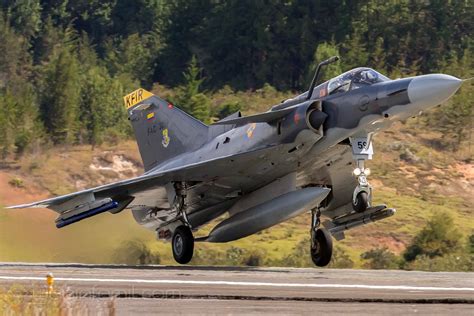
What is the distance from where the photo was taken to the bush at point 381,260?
2600cm

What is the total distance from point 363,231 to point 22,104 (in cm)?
1877

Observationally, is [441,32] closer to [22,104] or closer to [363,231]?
[22,104]

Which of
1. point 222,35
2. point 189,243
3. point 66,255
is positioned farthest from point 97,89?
point 189,243

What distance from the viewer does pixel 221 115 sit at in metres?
43.2

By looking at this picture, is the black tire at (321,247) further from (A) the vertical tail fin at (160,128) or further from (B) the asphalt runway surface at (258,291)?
(A) the vertical tail fin at (160,128)

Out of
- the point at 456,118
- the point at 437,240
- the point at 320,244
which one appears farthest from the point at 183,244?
the point at 456,118

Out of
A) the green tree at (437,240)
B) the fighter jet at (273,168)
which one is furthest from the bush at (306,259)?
the fighter jet at (273,168)

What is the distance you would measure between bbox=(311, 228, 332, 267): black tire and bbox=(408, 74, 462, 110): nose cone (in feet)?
13.0

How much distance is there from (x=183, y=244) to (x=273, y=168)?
2355 mm

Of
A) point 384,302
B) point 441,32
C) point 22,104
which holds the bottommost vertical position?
point 384,302

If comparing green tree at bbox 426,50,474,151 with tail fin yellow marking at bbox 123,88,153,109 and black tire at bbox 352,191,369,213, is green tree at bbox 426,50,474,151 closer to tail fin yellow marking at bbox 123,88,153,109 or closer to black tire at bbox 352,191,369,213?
tail fin yellow marking at bbox 123,88,153,109

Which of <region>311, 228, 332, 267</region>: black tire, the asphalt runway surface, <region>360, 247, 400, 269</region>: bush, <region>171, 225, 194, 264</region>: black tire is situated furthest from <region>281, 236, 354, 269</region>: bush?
the asphalt runway surface

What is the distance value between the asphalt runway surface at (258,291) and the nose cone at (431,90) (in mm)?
2683

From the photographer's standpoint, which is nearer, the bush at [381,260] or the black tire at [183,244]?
the black tire at [183,244]
